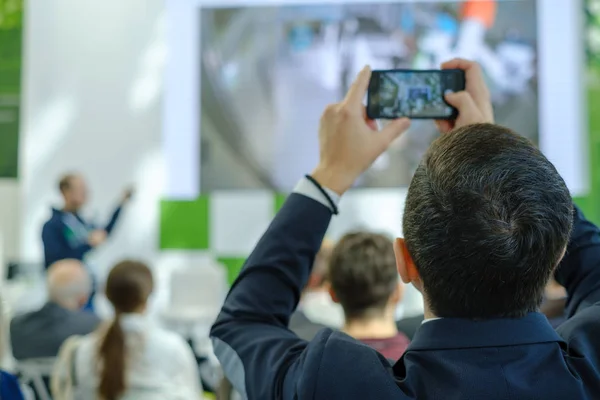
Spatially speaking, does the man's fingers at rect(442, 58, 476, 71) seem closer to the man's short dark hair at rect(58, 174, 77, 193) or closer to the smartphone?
the smartphone

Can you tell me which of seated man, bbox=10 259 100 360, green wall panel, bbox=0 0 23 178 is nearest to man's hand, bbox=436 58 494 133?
seated man, bbox=10 259 100 360

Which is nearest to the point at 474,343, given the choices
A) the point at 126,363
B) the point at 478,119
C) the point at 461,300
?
the point at 461,300

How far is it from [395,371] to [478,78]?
448 millimetres

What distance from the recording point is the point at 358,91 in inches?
36.2

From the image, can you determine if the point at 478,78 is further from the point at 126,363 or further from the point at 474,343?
the point at 126,363

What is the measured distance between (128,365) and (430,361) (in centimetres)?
165

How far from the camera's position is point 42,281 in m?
5.40

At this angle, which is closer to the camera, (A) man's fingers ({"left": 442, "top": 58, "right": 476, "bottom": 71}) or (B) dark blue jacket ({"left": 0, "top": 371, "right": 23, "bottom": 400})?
(A) man's fingers ({"left": 442, "top": 58, "right": 476, "bottom": 71})

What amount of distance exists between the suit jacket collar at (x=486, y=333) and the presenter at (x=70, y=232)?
14.5 feet

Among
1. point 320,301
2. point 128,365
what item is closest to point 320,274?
point 320,301

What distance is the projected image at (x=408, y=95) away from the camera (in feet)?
3.31

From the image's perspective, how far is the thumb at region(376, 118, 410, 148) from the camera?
0.90 meters

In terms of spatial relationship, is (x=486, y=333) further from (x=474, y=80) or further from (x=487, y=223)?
(x=474, y=80)

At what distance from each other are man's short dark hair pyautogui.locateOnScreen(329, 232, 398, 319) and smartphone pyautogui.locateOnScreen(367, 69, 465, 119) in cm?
73
